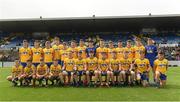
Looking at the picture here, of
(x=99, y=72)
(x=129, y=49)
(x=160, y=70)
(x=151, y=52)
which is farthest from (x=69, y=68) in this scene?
(x=160, y=70)

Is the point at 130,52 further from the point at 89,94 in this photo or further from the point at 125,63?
the point at 89,94

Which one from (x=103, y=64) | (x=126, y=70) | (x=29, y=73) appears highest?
(x=103, y=64)

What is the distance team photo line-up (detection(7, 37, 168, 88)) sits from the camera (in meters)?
13.4

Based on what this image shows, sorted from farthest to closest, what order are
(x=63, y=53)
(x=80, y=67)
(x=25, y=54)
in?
(x=25, y=54)
(x=63, y=53)
(x=80, y=67)

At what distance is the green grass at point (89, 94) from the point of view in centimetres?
1073

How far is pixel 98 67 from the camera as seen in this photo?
13453 mm

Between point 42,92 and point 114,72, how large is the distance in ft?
8.70

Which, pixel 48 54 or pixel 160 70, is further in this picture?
pixel 48 54

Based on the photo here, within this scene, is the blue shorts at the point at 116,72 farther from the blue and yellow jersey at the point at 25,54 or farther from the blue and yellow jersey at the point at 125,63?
the blue and yellow jersey at the point at 25,54

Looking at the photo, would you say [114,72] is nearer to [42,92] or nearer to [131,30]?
[42,92]

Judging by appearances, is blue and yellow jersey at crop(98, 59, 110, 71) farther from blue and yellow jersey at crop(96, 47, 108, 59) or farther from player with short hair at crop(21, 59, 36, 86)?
player with short hair at crop(21, 59, 36, 86)

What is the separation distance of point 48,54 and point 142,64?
3.33 metres

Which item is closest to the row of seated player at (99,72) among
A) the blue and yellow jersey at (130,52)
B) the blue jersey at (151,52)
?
the blue and yellow jersey at (130,52)

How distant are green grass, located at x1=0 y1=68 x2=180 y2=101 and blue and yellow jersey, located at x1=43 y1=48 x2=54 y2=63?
4.78 feet
